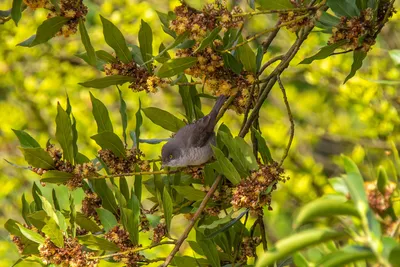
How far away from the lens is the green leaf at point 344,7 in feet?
6.61

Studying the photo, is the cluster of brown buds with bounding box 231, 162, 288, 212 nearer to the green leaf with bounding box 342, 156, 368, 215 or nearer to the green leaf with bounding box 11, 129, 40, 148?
the green leaf with bounding box 11, 129, 40, 148

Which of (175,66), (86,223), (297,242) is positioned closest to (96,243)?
(86,223)

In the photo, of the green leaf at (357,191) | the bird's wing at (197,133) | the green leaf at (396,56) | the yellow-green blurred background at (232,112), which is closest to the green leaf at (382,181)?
the green leaf at (357,191)

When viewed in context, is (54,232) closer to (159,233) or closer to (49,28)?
(159,233)

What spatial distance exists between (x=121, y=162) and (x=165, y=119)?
0.26 m

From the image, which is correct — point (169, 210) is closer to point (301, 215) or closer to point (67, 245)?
point (67, 245)

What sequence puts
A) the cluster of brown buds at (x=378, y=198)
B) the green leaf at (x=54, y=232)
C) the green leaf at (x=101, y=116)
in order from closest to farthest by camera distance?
the cluster of brown buds at (x=378, y=198) < the green leaf at (x=54, y=232) < the green leaf at (x=101, y=116)

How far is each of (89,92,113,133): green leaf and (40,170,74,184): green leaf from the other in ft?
0.78

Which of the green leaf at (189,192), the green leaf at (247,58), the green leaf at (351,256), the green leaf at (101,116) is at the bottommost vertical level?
the green leaf at (351,256)

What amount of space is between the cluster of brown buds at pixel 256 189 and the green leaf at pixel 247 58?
310 millimetres

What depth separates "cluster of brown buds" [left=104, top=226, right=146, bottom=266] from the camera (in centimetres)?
191

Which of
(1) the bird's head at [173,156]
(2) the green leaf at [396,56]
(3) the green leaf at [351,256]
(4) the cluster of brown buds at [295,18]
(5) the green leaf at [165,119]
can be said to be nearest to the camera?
(3) the green leaf at [351,256]

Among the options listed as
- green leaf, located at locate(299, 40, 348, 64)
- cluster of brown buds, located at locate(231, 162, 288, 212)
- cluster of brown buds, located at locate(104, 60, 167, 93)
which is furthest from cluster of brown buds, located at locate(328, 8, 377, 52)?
cluster of brown buds, located at locate(104, 60, 167, 93)

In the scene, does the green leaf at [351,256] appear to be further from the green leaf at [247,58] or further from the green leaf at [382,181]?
the green leaf at [247,58]
